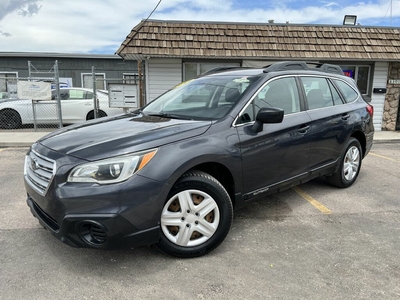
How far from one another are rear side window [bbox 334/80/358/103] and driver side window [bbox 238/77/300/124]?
46.3 inches

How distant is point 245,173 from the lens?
3258mm

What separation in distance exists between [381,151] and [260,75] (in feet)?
19.3

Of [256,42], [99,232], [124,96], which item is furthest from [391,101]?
[99,232]

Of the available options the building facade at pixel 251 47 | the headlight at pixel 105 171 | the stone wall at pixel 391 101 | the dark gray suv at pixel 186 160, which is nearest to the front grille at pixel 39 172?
the dark gray suv at pixel 186 160

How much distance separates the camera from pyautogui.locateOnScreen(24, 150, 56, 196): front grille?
2.69 m

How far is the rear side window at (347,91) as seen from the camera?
4797mm

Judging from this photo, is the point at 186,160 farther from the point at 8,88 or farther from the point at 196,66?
the point at 8,88

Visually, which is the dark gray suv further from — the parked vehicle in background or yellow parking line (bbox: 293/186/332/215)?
the parked vehicle in background

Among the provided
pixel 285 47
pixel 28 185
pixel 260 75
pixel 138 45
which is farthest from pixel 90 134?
pixel 285 47

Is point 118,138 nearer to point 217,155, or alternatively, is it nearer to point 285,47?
point 217,155

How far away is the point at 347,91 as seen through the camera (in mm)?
4906

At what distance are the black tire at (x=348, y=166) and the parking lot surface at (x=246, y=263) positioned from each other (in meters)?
0.67

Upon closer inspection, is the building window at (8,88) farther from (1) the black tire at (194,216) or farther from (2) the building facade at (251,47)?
(1) the black tire at (194,216)

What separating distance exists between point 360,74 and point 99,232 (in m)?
11.3
